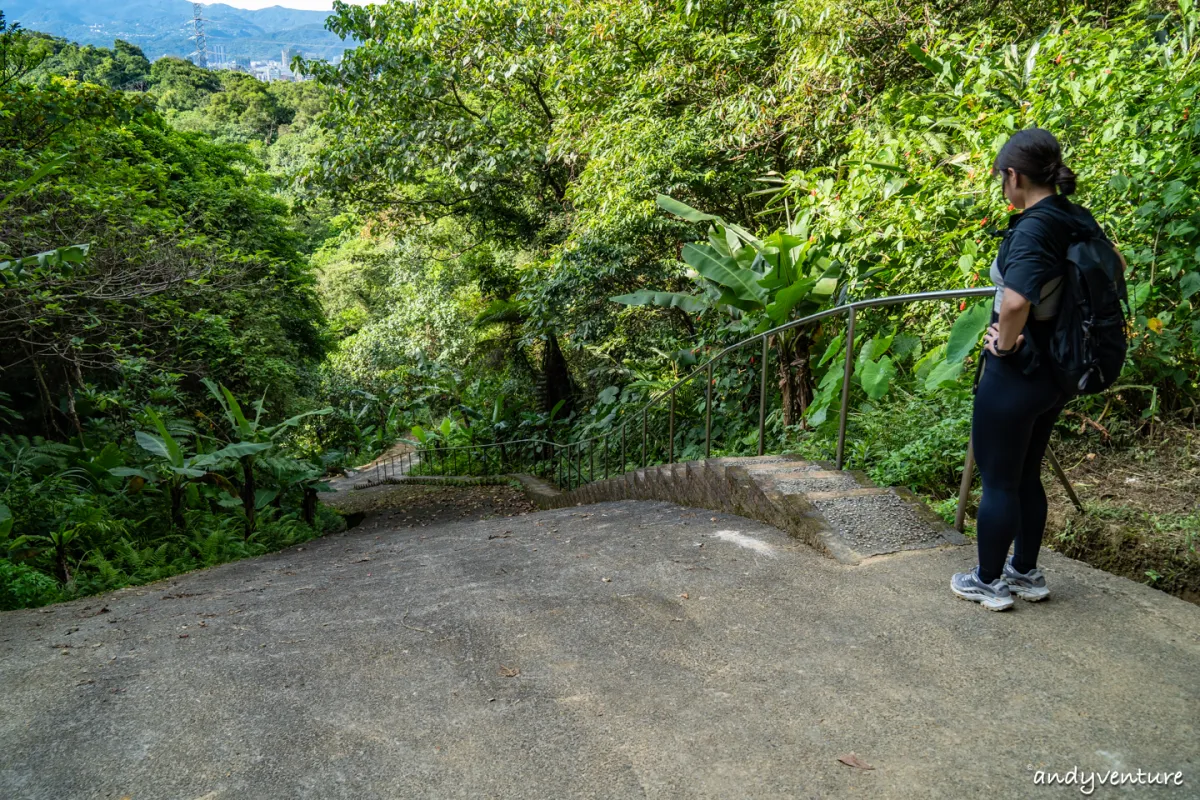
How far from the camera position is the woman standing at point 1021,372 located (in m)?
2.20

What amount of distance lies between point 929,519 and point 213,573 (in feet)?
14.8

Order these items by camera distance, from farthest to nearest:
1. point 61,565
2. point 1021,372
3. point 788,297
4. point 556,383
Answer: point 556,383, point 788,297, point 61,565, point 1021,372

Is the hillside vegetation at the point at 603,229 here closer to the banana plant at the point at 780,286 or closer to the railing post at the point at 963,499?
the banana plant at the point at 780,286

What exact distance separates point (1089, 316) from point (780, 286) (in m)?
3.47

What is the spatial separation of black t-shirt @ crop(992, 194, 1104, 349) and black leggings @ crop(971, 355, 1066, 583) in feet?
0.54

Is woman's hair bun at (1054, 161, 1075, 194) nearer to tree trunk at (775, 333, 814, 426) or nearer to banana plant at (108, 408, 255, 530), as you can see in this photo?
tree trunk at (775, 333, 814, 426)

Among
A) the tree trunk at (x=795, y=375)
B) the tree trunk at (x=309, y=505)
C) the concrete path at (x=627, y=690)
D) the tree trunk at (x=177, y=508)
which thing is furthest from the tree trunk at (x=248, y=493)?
the tree trunk at (x=795, y=375)

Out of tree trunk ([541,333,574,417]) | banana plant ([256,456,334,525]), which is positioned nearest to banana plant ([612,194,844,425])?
banana plant ([256,456,334,525])

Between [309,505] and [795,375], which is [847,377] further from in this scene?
[309,505]

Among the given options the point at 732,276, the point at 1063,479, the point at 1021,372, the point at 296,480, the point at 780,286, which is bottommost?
the point at 296,480

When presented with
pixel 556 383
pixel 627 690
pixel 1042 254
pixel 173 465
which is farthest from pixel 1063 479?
pixel 556 383

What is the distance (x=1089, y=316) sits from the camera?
7.23 feet

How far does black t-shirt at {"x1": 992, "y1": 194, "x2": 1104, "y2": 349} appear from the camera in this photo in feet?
7.14

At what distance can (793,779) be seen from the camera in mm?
1738
